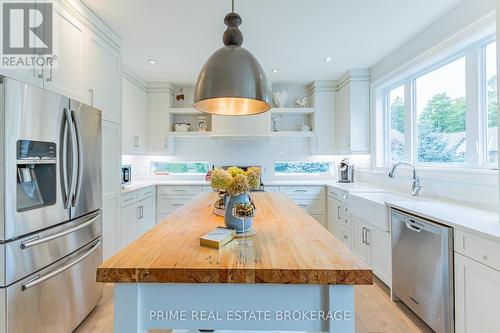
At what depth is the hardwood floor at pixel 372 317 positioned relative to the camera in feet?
6.30

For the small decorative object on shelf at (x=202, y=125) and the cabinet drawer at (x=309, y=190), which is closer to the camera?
the cabinet drawer at (x=309, y=190)

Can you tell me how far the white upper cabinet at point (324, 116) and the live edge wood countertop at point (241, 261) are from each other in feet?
10.6

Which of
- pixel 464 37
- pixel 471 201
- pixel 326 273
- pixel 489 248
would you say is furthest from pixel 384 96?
pixel 326 273

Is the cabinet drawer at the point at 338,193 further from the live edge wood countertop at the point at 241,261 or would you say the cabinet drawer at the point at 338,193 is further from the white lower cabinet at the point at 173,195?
the live edge wood countertop at the point at 241,261

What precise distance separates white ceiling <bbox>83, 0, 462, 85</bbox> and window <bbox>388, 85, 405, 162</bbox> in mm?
532

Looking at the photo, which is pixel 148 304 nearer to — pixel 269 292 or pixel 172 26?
pixel 269 292

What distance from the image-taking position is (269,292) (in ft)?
3.11

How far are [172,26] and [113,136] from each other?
1.26 m

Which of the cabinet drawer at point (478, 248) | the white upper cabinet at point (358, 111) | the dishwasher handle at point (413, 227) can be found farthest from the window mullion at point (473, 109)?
the white upper cabinet at point (358, 111)

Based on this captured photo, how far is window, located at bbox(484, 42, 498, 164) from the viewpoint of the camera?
6.59 feet

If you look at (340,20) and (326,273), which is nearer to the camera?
(326,273)

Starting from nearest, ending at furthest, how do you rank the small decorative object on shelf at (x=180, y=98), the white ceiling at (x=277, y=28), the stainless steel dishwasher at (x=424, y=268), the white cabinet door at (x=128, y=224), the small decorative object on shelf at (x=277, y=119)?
the stainless steel dishwasher at (x=424, y=268), the white ceiling at (x=277, y=28), the white cabinet door at (x=128, y=224), the small decorative object on shelf at (x=180, y=98), the small decorative object on shelf at (x=277, y=119)

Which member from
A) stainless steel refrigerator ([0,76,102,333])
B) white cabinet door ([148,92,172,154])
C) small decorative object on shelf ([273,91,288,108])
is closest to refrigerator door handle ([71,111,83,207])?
stainless steel refrigerator ([0,76,102,333])

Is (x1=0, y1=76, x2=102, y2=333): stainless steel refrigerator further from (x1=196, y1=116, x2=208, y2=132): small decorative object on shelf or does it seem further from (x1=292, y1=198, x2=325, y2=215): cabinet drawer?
(x1=292, y1=198, x2=325, y2=215): cabinet drawer
